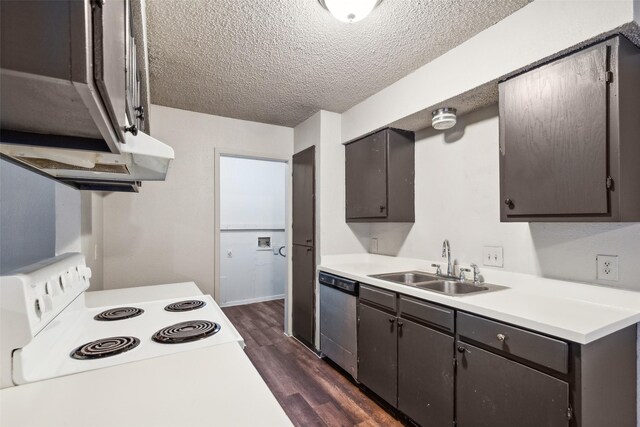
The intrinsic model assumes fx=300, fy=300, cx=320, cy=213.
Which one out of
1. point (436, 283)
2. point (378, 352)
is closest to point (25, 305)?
point (378, 352)

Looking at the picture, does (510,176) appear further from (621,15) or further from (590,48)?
(621,15)

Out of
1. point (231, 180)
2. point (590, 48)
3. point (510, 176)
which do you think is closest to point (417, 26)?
point (590, 48)

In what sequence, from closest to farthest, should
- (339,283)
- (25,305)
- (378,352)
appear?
(25,305) < (378,352) < (339,283)

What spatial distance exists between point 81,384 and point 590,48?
2308 mm

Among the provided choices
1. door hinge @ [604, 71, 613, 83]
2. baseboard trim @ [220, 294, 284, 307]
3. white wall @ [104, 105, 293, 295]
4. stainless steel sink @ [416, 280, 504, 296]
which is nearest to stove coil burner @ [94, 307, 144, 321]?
white wall @ [104, 105, 293, 295]

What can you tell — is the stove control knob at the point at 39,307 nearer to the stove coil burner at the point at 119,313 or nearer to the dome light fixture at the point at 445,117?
the stove coil burner at the point at 119,313

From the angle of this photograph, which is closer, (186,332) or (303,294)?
(186,332)

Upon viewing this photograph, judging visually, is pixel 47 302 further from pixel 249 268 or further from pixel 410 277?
pixel 249 268

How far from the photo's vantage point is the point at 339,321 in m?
2.56

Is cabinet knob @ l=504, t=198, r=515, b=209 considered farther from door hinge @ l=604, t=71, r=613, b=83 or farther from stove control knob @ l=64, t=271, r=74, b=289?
stove control knob @ l=64, t=271, r=74, b=289

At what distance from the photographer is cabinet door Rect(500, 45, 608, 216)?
4.34ft

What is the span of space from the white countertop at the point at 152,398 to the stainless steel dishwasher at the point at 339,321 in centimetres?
154

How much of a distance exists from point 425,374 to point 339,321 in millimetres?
916

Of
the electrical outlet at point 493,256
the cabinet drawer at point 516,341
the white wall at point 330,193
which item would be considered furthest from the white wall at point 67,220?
the electrical outlet at point 493,256
